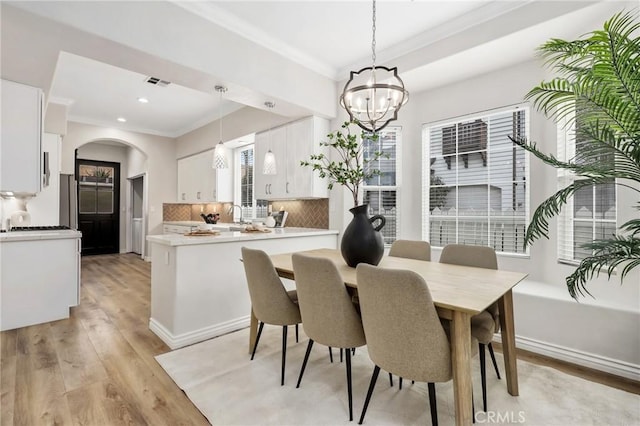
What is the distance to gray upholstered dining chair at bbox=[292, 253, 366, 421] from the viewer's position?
5.75 feet

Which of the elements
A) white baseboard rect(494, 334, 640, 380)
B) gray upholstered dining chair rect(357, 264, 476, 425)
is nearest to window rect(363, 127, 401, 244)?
white baseboard rect(494, 334, 640, 380)

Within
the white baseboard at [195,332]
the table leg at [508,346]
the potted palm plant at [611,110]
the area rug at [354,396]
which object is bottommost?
the area rug at [354,396]

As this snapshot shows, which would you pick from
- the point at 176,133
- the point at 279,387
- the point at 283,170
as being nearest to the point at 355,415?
the point at 279,387

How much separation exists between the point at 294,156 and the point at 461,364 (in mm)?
3405

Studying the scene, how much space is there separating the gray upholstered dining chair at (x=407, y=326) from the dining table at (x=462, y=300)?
6cm

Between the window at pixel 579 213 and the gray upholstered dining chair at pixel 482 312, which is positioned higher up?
the window at pixel 579 213

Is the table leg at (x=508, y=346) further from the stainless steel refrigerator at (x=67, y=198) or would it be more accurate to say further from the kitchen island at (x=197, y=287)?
the stainless steel refrigerator at (x=67, y=198)

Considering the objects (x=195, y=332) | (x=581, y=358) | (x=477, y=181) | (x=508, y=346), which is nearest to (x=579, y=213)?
(x=477, y=181)

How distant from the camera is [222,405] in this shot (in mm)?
1875

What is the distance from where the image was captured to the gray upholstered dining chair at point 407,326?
55.2 inches

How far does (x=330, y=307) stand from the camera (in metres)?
1.79

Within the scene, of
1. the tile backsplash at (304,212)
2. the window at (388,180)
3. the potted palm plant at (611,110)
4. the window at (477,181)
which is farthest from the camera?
the tile backsplash at (304,212)

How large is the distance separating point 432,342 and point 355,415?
74 centimetres

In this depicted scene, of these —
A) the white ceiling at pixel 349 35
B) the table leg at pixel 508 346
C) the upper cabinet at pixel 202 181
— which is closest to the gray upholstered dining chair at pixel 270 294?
the table leg at pixel 508 346
